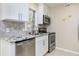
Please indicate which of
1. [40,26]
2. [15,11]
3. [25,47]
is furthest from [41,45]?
[15,11]

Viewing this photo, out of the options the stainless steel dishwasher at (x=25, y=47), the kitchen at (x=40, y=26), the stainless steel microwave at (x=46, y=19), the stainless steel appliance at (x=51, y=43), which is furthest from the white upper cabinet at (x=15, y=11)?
the stainless steel appliance at (x=51, y=43)

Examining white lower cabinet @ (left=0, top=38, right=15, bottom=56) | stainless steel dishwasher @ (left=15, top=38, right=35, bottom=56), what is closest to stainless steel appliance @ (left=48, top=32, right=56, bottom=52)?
stainless steel dishwasher @ (left=15, top=38, right=35, bottom=56)

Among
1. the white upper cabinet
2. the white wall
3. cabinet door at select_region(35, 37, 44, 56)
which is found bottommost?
cabinet door at select_region(35, 37, 44, 56)

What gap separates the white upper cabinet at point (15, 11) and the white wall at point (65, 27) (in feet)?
2.05

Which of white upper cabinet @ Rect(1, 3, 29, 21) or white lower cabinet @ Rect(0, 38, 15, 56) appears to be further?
white upper cabinet @ Rect(1, 3, 29, 21)

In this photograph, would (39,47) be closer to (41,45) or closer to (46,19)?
(41,45)

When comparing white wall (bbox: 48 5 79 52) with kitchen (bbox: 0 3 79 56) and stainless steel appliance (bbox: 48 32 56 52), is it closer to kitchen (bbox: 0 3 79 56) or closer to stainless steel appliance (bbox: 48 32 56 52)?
kitchen (bbox: 0 3 79 56)

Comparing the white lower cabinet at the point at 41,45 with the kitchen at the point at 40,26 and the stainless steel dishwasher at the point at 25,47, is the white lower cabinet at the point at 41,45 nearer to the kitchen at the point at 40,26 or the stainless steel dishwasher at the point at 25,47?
the kitchen at the point at 40,26

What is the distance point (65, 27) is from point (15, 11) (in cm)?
121

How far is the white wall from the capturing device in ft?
10.1

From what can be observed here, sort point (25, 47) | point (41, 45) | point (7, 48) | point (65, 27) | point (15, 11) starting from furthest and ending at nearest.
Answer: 1. point (41, 45)
2. point (65, 27)
3. point (15, 11)
4. point (25, 47)
5. point (7, 48)

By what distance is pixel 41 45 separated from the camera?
3.45 meters

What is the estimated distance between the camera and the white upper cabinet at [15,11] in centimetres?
268

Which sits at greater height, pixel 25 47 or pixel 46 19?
pixel 46 19
